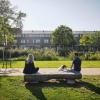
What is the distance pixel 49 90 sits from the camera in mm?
12641

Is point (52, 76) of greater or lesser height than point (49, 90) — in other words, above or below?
above

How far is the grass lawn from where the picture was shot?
37.2 ft

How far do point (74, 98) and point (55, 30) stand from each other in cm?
7246

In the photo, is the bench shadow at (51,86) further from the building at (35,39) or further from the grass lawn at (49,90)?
the building at (35,39)

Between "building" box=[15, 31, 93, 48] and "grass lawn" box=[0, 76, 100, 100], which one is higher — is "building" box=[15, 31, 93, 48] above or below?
above

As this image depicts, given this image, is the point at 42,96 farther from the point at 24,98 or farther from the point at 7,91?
the point at 7,91

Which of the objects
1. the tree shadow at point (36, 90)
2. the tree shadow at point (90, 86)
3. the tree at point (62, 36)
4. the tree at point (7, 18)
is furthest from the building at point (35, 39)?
the tree shadow at point (36, 90)

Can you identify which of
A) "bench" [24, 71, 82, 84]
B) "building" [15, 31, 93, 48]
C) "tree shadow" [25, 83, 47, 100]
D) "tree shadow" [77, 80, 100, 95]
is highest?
"building" [15, 31, 93, 48]

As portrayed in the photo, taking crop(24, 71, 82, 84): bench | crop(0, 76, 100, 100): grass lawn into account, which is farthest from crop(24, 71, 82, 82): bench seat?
crop(0, 76, 100, 100): grass lawn

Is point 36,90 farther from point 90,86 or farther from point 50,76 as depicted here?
point 90,86

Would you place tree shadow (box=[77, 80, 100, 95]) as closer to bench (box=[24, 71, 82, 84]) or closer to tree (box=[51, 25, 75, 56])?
bench (box=[24, 71, 82, 84])

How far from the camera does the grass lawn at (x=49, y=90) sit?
11.3m

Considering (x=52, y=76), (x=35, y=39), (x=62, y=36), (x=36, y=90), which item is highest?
(x=62, y=36)

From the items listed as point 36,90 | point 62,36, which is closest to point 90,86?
point 36,90
